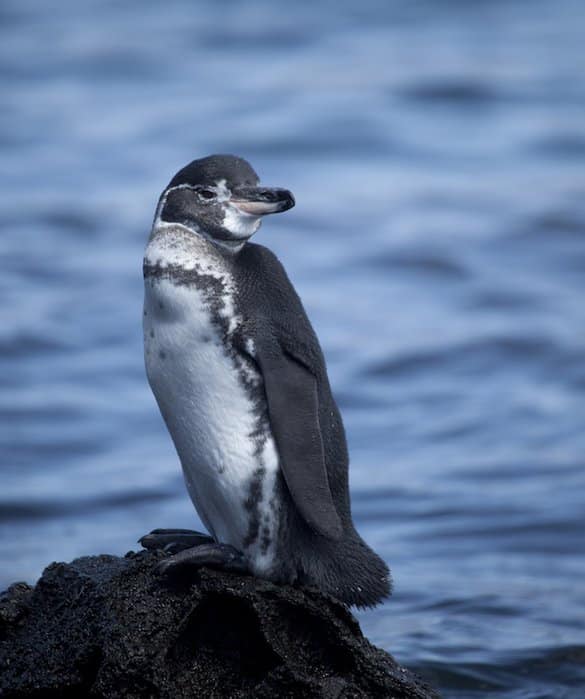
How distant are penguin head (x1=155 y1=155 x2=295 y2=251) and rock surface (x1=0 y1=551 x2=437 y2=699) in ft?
3.40

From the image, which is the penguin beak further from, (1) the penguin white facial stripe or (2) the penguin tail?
(2) the penguin tail

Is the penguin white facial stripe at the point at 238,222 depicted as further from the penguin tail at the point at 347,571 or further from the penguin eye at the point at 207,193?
the penguin tail at the point at 347,571

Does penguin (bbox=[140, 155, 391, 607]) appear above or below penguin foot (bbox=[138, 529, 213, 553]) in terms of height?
above

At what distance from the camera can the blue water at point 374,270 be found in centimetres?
888

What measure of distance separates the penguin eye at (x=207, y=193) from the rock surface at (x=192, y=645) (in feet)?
3.68

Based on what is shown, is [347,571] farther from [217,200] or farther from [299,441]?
[217,200]

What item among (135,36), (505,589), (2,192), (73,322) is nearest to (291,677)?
(505,589)

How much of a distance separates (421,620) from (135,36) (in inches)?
637

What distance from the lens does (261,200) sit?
5148mm

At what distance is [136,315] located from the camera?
43.4 ft

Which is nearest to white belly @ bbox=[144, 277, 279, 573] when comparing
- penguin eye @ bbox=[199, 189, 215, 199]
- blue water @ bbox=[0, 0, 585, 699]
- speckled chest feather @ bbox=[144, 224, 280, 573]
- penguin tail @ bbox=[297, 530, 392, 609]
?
speckled chest feather @ bbox=[144, 224, 280, 573]

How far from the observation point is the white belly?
513 cm

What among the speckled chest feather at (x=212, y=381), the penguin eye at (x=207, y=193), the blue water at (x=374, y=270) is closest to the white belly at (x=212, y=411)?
the speckled chest feather at (x=212, y=381)

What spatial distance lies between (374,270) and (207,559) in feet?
31.5
